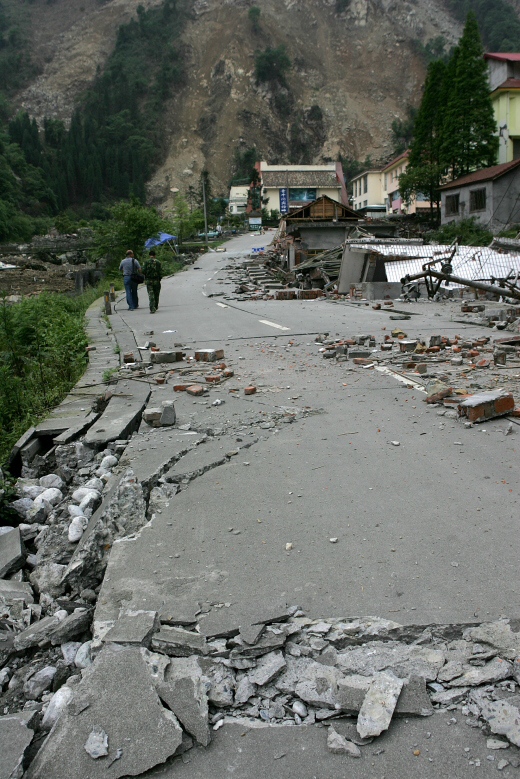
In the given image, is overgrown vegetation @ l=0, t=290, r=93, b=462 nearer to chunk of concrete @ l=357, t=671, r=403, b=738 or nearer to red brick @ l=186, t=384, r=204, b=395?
red brick @ l=186, t=384, r=204, b=395

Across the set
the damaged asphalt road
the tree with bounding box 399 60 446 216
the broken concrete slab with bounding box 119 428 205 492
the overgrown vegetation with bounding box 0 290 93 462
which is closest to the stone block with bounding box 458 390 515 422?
the damaged asphalt road

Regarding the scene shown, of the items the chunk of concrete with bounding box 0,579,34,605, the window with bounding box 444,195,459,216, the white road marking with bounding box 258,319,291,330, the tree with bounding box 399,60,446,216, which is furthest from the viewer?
the tree with bounding box 399,60,446,216

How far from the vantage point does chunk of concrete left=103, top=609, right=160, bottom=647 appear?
254 cm

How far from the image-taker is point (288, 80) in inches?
5881

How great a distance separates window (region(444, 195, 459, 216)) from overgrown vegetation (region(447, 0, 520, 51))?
320ft

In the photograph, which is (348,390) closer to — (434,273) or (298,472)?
(298,472)

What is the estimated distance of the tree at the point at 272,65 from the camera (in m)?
144

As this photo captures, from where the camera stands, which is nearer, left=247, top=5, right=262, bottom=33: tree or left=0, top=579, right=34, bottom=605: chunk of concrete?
left=0, top=579, right=34, bottom=605: chunk of concrete

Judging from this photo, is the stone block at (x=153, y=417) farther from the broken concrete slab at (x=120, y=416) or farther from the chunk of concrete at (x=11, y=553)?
the chunk of concrete at (x=11, y=553)

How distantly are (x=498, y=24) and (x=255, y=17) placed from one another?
62729 millimetres

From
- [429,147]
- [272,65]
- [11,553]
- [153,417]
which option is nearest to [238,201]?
[272,65]

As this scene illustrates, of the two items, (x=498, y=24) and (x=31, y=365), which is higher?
(x=498, y=24)

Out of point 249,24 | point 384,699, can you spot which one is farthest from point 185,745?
point 249,24

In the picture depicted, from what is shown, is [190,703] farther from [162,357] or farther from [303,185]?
[303,185]
